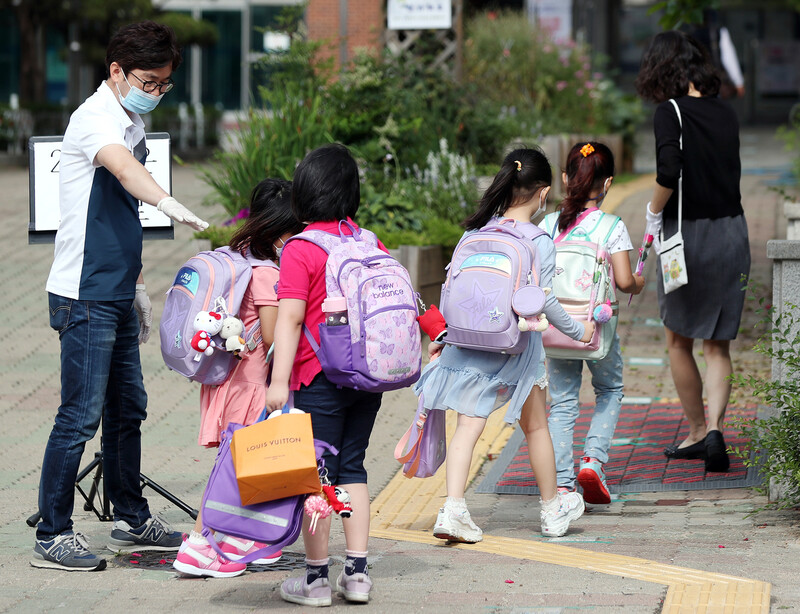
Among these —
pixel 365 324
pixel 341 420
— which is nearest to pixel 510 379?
pixel 341 420

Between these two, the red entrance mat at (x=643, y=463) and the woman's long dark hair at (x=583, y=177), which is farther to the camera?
the red entrance mat at (x=643, y=463)

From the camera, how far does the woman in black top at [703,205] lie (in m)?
6.14

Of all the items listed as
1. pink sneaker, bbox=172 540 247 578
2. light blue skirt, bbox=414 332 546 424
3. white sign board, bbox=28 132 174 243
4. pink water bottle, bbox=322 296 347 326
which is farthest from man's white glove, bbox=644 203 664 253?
pink sneaker, bbox=172 540 247 578

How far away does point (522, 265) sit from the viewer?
4.83 m

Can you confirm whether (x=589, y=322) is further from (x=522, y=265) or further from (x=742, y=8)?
(x=742, y=8)

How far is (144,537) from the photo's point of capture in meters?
4.90

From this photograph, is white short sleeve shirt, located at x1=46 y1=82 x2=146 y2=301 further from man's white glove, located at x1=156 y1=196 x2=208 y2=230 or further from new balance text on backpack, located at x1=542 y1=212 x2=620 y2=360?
new balance text on backpack, located at x1=542 y1=212 x2=620 y2=360

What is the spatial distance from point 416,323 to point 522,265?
84 cm

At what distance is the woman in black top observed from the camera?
6137 millimetres

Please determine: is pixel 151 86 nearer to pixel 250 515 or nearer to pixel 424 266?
pixel 250 515

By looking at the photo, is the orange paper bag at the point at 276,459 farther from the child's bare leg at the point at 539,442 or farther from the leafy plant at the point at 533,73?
the leafy plant at the point at 533,73

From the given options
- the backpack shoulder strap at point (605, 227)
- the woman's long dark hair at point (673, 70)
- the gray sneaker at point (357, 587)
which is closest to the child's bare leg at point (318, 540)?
the gray sneaker at point (357, 587)

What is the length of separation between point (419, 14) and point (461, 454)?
8.37 metres

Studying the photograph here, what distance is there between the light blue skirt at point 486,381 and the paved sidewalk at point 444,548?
0.56 meters
